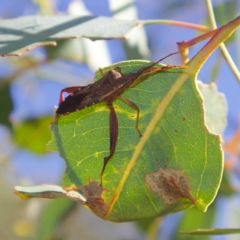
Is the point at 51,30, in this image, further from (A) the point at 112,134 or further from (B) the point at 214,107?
(B) the point at 214,107

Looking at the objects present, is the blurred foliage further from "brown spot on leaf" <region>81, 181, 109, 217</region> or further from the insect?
"brown spot on leaf" <region>81, 181, 109, 217</region>

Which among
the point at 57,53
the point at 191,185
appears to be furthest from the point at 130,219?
the point at 57,53

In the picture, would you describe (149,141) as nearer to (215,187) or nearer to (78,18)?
(215,187)

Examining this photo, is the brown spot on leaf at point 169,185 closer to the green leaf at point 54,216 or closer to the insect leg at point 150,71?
the insect leg at point 150,71

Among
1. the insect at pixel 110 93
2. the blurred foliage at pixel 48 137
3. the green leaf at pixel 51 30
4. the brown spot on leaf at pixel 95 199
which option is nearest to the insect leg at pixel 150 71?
the insect at pixel 110 93

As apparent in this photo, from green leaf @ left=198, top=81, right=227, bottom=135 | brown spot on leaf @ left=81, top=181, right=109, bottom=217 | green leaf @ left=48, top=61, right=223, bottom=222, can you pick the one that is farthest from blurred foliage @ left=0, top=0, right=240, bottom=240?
brown spot on leaf @ left=81, top=181, right=109, bottom=217

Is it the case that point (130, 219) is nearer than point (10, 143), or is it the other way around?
point (130, 219)

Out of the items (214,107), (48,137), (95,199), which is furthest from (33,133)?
(95,199)
